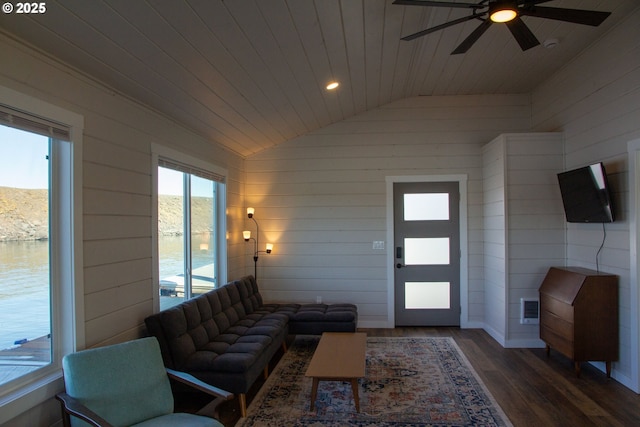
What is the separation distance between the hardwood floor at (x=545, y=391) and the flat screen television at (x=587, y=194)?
1.52 m

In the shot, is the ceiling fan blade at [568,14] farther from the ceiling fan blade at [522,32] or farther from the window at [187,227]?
the window at [187,227]

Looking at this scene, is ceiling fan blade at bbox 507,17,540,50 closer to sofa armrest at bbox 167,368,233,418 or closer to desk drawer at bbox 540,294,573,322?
desk drawer at bbox 540,294,573,322

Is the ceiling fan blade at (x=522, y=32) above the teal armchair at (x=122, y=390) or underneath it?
above

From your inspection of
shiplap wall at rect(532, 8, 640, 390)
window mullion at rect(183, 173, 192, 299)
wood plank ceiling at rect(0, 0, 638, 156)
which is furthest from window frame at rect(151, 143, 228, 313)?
shiplap wall at rect(532, 8, 640, 390)

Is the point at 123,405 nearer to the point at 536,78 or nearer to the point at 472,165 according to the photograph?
the point at 472,165

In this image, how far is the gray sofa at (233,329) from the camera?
110 inches

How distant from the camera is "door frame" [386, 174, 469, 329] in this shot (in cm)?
509

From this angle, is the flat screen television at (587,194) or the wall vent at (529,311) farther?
the wall vent at (529,311)

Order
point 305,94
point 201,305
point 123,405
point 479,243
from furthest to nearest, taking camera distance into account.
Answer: point 479,243 < point 305,94 < point 201,305 < point 123,405

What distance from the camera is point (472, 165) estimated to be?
16.8 feet

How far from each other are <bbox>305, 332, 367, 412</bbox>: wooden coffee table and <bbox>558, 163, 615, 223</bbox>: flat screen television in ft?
8.41

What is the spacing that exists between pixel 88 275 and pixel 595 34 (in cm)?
485

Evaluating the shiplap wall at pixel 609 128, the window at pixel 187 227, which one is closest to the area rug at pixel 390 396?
the window at pixel 187 227

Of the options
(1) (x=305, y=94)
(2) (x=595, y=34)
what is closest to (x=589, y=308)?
(2) (x=595, y=34)
